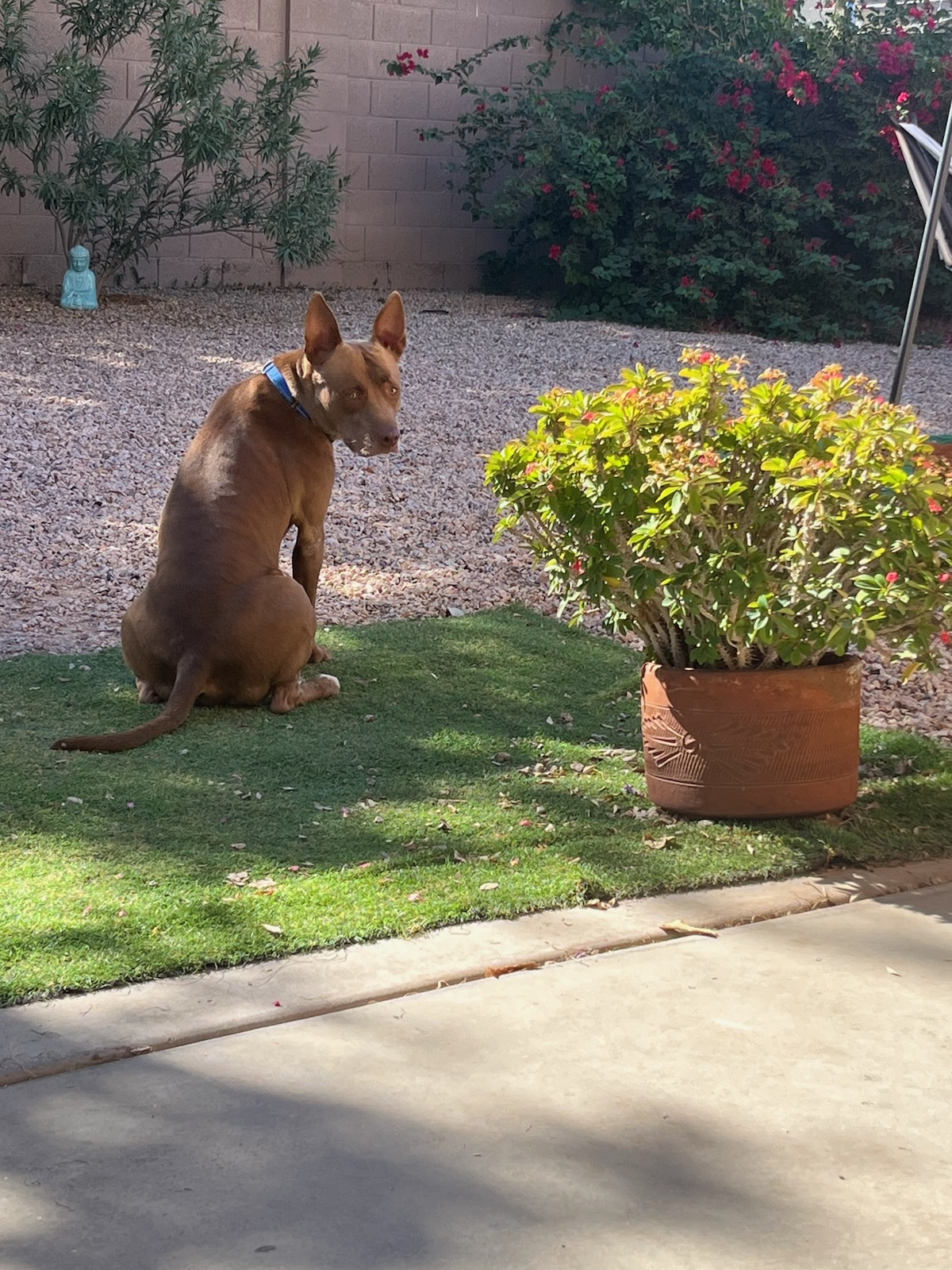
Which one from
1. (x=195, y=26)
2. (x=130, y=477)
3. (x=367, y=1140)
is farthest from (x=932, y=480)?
(x=195, y=26)

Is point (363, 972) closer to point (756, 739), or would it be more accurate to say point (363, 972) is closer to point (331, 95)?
point (756, 739)

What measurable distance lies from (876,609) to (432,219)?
1126 centimetres

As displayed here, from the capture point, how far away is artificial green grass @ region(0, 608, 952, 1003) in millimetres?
3234

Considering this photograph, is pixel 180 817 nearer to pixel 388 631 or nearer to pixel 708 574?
pixel 708 574

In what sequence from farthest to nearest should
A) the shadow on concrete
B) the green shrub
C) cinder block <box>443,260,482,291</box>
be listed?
1. cinder block <box>443,260,482,291</box>
2. the green shrub
3. the shadow on concrete

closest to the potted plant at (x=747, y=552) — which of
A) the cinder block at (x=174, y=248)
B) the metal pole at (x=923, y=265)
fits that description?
the metal pole at (x=923, y=265)

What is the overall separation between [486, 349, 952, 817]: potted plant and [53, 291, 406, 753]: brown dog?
1069 mm

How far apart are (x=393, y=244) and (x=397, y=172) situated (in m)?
0.65

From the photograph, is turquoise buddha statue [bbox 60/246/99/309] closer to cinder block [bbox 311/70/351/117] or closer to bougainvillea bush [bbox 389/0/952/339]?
cinder block [bbox 311/70/351/117]

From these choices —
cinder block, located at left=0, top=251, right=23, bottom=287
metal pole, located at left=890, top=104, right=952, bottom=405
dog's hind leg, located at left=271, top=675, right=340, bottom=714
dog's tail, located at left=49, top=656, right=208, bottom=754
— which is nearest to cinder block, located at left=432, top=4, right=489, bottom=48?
cinder block, located at left=0, top=251, right=23, bottom=287

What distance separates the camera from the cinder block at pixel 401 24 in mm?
13320

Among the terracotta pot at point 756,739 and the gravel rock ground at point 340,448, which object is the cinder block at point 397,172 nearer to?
the gravel rock ground at point 340,448

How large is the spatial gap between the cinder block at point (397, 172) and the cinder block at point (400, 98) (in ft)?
1.26

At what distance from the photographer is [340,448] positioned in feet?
28.7
